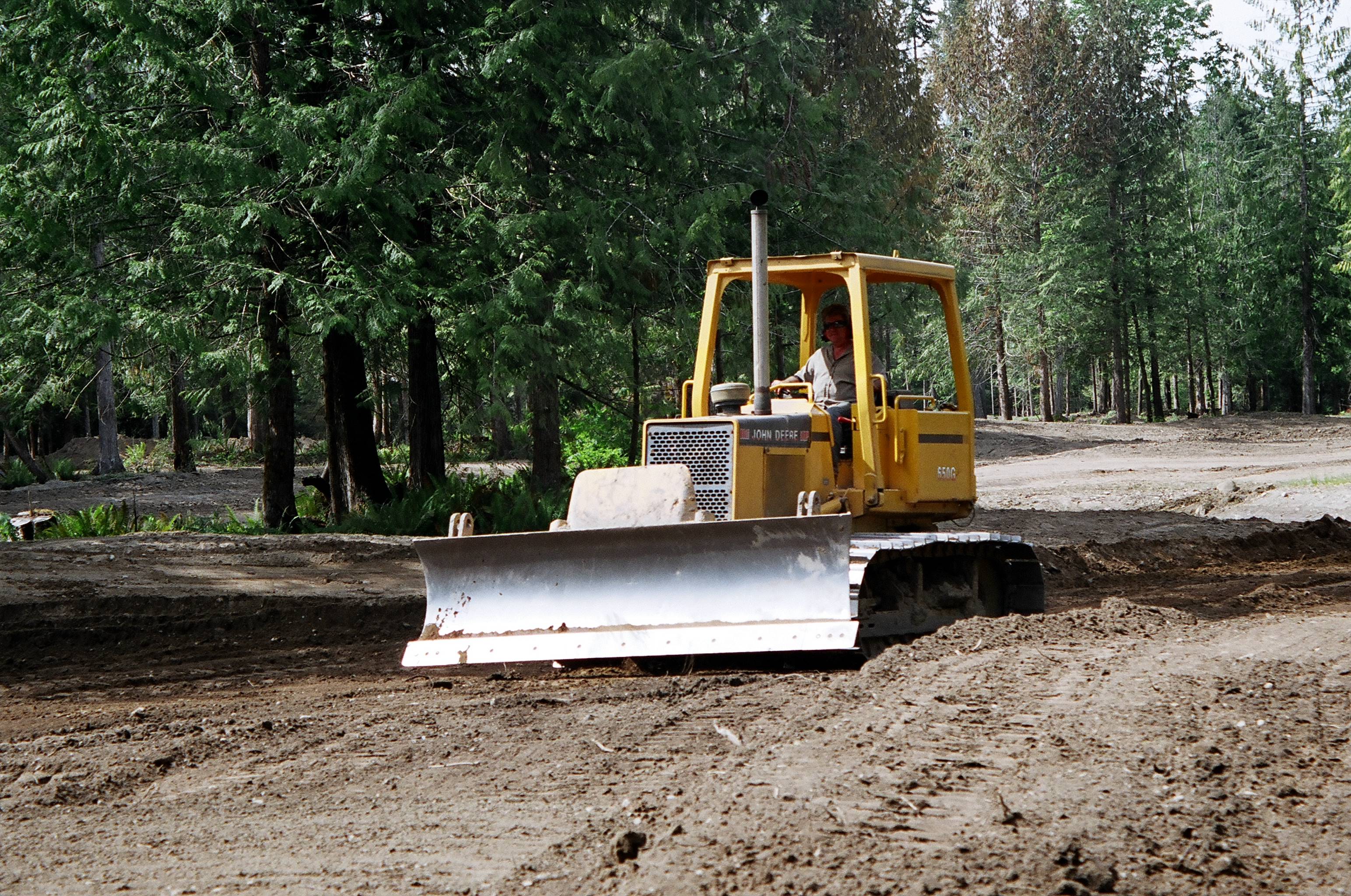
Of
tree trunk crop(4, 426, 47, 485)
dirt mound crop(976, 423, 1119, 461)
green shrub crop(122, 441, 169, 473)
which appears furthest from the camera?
dirt mound crop(976, 423, 1119, 461)

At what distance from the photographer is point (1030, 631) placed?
8016mm

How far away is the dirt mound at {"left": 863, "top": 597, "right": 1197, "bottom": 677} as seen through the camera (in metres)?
7.46

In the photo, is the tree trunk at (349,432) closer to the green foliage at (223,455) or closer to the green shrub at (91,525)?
the green shrub at (91,525)

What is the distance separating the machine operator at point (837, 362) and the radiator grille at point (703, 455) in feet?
2.75

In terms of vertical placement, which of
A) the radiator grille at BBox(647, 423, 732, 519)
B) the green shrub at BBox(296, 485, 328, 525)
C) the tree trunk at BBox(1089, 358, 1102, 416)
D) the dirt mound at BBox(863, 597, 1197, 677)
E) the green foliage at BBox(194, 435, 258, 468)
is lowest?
the dirt mound at BBox(863, 597, 1197, 677)

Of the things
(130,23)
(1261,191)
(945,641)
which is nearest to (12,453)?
(130,23)

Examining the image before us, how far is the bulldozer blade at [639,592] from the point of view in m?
7.39

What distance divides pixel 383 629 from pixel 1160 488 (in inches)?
626

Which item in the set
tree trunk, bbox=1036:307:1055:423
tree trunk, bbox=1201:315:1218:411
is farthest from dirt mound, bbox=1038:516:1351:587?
tree trunk, bbox=1201:315:1218:411

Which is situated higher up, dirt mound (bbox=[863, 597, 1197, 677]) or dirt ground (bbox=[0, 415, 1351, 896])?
dirt mound (bbox=[863, 597, 1197, 677])

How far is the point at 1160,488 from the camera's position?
22469 millimetres

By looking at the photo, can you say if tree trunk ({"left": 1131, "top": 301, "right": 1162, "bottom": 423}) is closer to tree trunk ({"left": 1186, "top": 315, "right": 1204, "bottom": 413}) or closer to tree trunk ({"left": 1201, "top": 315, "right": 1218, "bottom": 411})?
tree trunk ({"left": 1186, "top": 315, "right": 1204, "bottom": 413})

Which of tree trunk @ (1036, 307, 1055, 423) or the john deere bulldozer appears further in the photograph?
tree trunk @ (1036, 307, 1055, 423)

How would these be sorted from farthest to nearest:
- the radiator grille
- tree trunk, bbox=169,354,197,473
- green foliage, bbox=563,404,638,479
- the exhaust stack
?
tree trunk, bbox=169,354,197,473 < green foliage, bbox=563,404,638,479 < the radiator grille < the exhaust stack
